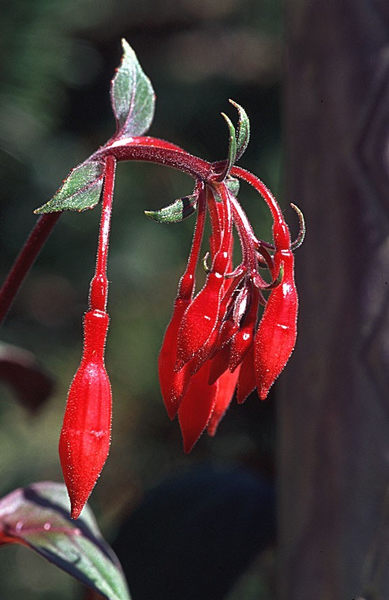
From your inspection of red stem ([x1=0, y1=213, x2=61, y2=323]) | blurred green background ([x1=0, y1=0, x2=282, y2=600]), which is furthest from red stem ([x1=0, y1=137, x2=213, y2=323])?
blurred green background ([x1=0, y1=0, x2=282, y2=600])

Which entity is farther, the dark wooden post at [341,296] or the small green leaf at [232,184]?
the dark wooden post at [341,296]

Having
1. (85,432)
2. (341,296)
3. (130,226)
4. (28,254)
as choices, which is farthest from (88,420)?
(130,226)

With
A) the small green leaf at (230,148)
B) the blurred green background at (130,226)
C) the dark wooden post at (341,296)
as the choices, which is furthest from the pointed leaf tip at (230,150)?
the blurred green background at (130,226)

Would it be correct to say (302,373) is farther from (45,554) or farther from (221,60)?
(221,60)

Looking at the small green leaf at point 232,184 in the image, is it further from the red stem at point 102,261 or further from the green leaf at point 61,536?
the green leaf at point 61,536

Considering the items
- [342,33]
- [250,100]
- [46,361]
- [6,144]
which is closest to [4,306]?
[342,33]

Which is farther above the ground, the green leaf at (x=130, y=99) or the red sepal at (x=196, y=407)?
the green leaf at (x=130, y=99)

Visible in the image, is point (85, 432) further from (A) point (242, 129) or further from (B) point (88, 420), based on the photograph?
(A) point (242, 129)
